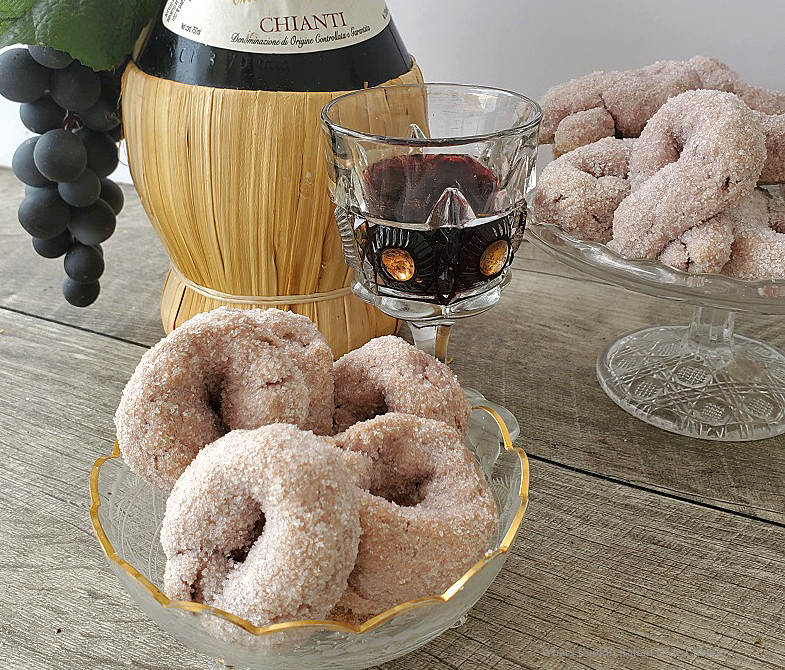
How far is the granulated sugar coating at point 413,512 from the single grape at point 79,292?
15.7 inches

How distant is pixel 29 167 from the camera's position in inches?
25.7

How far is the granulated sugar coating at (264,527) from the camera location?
327mm

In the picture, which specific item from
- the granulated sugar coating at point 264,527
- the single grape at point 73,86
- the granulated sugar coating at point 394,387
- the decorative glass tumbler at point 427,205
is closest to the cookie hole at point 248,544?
the granulated sugar coating at point 264,527

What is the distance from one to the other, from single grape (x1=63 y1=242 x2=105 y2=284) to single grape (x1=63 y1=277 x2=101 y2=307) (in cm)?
1

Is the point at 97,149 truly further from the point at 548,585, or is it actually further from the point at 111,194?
the point at 548,585

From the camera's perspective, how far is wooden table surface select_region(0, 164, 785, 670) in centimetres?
43

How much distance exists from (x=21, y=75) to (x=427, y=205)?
329mm

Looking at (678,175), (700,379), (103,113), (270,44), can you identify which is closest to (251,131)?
(270,44)

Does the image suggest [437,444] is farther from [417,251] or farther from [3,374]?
[3,374]

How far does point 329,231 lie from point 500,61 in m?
0.38

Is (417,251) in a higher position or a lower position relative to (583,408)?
higher

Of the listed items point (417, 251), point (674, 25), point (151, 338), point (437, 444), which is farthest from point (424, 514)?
point (674, 25)

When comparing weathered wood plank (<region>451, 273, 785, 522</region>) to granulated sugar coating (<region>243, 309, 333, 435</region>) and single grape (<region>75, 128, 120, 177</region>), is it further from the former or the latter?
single grape (<region>75, 128, 120, 177</region>)

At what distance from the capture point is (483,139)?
479 mm
